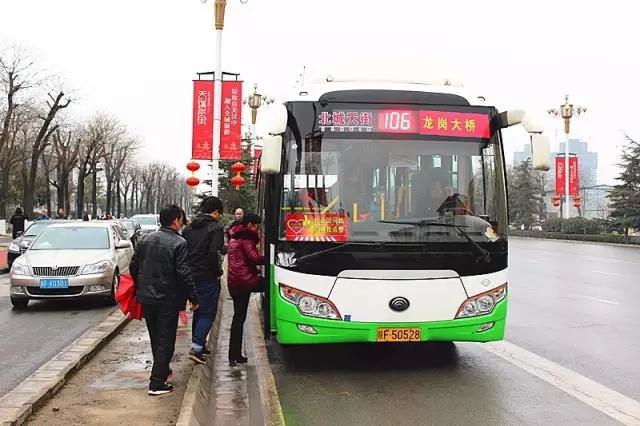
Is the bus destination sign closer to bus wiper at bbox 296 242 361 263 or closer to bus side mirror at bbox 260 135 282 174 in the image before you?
bus side mirror at bbox 260 135 282 174

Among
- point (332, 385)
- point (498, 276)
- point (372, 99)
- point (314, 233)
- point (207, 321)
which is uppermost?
point (372, 99)

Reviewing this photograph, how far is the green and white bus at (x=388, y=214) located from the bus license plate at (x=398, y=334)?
1 centimetres

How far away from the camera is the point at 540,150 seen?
6.65m

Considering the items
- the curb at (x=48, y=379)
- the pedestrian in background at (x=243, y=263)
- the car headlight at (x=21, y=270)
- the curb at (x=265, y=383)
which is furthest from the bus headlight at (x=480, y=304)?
the car headlight at (x=21, y=270)

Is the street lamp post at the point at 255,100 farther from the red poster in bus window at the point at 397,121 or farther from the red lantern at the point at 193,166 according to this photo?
the red poster in bus window at the point at 397,121

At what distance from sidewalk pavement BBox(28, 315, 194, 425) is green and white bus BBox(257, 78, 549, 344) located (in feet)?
4.73

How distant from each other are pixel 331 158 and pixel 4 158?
5008 cm

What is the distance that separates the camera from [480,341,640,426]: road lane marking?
561 cm

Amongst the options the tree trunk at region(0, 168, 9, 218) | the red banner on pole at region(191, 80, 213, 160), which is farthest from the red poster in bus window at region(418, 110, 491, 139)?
the tree trunk at region(0, 168, 9, 218)

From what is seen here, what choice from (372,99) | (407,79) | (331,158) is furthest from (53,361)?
(407,79)

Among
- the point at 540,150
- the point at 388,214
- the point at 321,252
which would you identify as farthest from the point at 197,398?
the point at 540,150

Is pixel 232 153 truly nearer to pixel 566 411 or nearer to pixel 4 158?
pixel 566 411

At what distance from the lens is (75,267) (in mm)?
11359

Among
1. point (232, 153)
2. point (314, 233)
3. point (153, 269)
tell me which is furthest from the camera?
point (232, 153)
